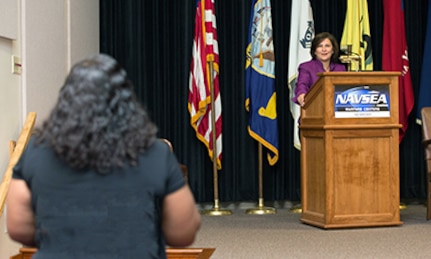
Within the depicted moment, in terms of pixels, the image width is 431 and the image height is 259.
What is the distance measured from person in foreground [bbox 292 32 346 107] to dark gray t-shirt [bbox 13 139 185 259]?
4.86m

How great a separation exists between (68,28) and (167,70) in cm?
144

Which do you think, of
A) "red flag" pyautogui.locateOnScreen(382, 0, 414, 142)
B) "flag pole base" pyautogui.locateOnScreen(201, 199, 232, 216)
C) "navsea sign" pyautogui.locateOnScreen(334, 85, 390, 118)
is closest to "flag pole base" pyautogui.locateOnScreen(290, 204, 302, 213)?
"flag pole base" pyautogui.locateOnScreen(201, 199, 232, 216)

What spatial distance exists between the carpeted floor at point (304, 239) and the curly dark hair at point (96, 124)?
11.6ft

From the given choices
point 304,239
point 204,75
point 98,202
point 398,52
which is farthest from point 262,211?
point 98,202

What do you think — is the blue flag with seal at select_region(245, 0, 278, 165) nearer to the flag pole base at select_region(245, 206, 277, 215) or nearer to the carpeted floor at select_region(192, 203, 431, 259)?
the flag pole base at select_region(245, 206, 277, 215)

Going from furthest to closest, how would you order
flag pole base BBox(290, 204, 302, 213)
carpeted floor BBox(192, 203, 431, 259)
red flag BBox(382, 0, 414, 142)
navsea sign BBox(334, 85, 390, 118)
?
1. red flag BBox(382, 0, 414, 142)
2. flag pole base BBox(290, 204, 302, 213)
3. navsea sign BBox(334, 85, 390, 118)
4. carpeted floor BBox(192, 203, 431, 259)

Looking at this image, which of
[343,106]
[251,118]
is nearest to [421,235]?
[343,106]

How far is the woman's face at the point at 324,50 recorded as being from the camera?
21.6 feet

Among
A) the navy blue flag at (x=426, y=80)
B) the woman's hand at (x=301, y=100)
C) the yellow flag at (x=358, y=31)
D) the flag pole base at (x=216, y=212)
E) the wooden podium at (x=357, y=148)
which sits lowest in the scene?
the flag pole base at (x=216, y=212)

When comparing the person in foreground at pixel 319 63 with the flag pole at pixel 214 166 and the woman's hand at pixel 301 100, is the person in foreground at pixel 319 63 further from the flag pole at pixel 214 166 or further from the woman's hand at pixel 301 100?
the flag pole at pixel 214 166

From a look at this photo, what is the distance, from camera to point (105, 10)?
8141mm

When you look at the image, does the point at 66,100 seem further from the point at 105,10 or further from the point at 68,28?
the point at 105,10

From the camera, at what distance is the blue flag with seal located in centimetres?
786

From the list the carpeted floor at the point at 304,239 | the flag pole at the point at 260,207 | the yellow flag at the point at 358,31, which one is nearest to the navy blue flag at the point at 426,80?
the yellow flag at the point at 358,31
